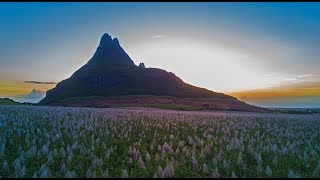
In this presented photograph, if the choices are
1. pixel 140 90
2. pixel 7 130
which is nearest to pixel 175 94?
pixel 140 90

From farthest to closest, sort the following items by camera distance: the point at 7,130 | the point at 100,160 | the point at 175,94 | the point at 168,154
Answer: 1. the point at 175,94
2. the point at 7,130
3. the point at 168,154
4. the point at 100,160

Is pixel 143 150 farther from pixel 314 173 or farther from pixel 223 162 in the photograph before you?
pixel 314 173

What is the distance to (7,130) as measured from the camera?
15.4 m

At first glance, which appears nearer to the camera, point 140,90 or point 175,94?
point 175,94

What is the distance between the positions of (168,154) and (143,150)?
3.50 ft

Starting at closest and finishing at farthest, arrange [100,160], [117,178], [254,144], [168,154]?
[117,178], [100,160], [168,154], [254,144]

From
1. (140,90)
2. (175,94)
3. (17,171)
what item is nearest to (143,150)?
(17,171)

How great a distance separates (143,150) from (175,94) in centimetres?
15207

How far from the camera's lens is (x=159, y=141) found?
14531mm

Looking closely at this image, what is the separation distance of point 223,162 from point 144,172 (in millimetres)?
2425

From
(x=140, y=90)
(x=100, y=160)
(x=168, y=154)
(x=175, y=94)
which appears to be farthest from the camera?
(x=140, y=90)

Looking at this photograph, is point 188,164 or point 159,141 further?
point 159,141

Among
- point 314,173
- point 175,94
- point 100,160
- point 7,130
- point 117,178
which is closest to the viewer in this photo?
point 117,178

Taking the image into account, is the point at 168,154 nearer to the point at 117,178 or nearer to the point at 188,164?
the point at 188,164
